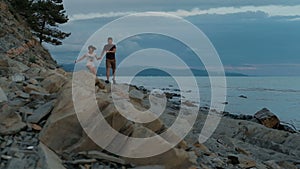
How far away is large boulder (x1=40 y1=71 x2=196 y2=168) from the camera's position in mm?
8664

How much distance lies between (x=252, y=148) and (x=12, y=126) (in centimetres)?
1198

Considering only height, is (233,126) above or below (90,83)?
below

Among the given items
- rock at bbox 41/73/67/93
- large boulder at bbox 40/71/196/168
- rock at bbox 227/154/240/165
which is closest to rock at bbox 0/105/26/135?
large boulder at bbox 40/71/196/168

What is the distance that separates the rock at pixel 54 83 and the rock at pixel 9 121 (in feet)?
6.47

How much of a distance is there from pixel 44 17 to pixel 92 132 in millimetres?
36052

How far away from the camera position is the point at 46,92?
36.3ft

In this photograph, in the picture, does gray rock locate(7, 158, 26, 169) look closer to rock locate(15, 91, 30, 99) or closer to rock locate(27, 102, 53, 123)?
rock locate(27, 102, 53, 123)

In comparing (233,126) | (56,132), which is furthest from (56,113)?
(233,126)

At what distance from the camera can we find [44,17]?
42.6 metres

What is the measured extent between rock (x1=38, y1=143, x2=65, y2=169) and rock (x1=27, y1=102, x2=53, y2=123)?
1.06 meters

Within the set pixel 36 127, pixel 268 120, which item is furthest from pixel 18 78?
pixel 268 120

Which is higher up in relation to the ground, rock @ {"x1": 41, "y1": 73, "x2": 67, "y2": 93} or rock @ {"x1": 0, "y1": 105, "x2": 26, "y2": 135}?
rock @ {"x1": 41, "y1": 73, "x2": 67, "y2": 93}

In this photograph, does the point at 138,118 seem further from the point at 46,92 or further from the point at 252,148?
the point at 252,148

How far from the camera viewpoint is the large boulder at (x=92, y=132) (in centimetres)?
866
